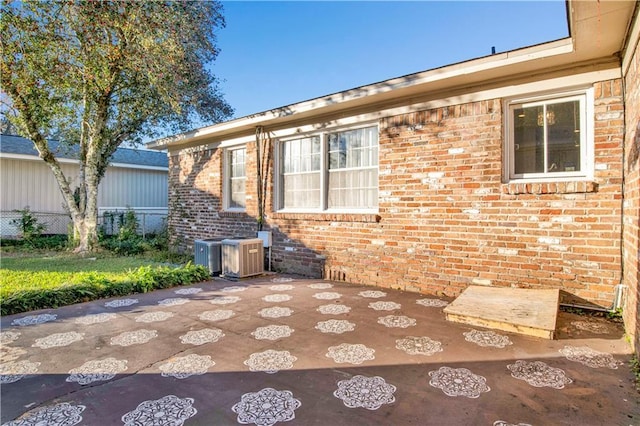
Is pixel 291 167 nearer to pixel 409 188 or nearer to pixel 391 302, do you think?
pixel 409 188

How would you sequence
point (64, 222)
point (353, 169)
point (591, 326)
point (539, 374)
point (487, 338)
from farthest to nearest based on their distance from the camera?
point (64, 222), point (353, 169), point (591, 326), point (487, 338), point (539, 374)

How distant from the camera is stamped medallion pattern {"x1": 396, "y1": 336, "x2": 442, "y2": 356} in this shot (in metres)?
2.87

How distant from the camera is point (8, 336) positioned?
330 centimetres

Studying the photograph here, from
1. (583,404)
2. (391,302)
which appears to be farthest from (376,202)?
(583,404)

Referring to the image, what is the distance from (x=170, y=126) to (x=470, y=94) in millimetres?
8842

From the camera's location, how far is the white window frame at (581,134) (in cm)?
387

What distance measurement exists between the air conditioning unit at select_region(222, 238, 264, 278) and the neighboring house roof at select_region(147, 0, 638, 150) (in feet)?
7.80

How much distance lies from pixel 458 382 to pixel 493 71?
355 cm

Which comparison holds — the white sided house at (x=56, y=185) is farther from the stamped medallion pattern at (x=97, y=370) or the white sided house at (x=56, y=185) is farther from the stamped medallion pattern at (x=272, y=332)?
the stamped medallion pattern at (x=272, y=332)

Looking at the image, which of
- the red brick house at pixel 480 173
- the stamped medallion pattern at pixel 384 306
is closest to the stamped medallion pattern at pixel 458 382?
the red brick house at pixel 480 173

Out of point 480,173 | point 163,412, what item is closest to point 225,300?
point 163,412

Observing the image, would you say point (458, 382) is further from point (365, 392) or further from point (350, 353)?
point (350, 353)

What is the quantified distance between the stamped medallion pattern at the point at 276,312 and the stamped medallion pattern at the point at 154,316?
1.06 meters

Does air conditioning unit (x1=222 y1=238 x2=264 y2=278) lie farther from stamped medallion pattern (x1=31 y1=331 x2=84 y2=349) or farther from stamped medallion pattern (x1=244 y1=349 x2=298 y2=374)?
stamped medallion pattern (x1=244 y1=349 x2=298 y2=374)
